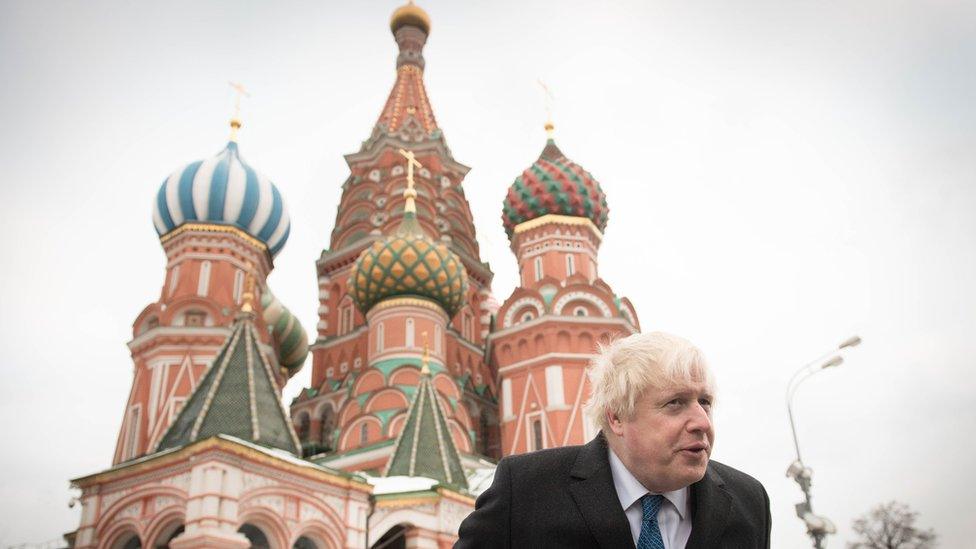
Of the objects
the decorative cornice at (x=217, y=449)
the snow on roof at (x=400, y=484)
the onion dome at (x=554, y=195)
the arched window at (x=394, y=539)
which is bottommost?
the arched window at (x=394, y=539)

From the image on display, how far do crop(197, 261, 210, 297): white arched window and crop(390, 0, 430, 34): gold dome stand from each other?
1480 centimetres

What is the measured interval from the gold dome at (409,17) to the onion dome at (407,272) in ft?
44.8

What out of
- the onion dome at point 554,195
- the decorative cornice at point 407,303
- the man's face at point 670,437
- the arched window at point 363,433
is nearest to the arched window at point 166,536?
the arched window at point 363,433

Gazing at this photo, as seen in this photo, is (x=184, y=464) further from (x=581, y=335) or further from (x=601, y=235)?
→ (x=601, y=235)

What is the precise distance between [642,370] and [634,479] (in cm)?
27

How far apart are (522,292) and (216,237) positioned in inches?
297

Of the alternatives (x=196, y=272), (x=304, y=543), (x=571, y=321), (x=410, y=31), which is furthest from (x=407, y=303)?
(x=410, y=31)

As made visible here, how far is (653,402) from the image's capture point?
208cm

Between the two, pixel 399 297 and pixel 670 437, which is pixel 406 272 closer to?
pixel 399 297

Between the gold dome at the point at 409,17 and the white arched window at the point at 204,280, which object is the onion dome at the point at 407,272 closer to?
the white arched window at the point at 204,280

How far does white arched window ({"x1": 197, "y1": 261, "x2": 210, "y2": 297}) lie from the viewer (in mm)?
20281

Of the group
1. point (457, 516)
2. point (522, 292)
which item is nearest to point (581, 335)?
point (522, 292)

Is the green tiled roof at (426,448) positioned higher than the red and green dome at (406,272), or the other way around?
the red and green dome at (406,272)

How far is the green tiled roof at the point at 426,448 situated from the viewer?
1466cm
